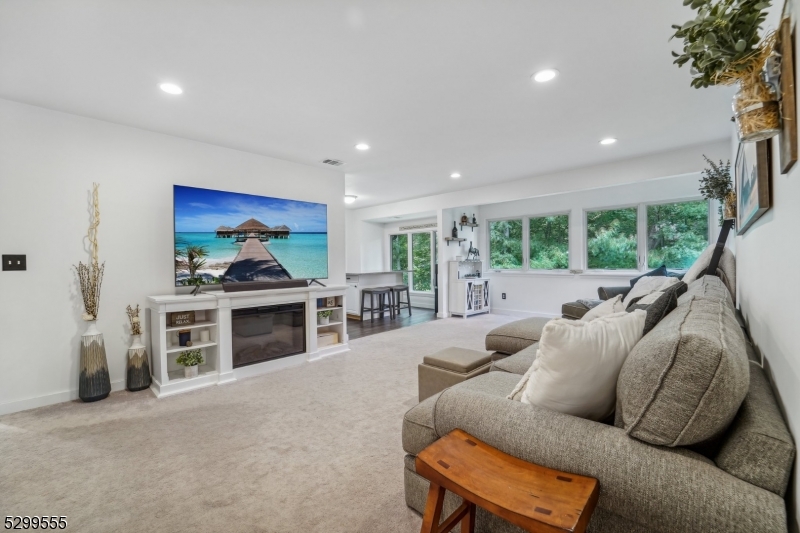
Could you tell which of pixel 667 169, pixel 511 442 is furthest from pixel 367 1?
pixel 667 169

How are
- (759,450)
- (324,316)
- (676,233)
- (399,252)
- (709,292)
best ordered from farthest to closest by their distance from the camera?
(399,252), (676,233), (324,316), (709,292), (759,450)

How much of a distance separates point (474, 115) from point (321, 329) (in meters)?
3.14

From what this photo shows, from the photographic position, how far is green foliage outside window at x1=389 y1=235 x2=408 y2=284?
29.0ft

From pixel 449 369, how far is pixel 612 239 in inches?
198

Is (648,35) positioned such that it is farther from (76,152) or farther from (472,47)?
(76,152)

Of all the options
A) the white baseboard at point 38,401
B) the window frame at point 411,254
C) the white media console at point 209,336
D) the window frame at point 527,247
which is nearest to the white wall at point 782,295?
the white media console at point 209,336

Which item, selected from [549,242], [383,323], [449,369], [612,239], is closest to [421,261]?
[383,323]

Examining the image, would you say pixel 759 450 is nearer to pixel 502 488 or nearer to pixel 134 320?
pixel 502 488

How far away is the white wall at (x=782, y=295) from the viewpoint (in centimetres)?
86

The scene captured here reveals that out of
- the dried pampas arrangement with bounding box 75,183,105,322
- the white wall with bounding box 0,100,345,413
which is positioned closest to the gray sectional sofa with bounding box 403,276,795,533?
the dried pampas arrangement with bounding box 75,183,105,322

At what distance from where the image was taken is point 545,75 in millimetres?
2453

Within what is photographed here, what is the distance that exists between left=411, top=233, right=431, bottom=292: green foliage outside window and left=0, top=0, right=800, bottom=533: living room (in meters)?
3.30

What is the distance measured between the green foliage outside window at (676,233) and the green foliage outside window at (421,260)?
4304 millimetres

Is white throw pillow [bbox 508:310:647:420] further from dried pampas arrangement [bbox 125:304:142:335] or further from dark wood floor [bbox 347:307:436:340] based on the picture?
dark wood floor [bbox 347:307:436:340]
